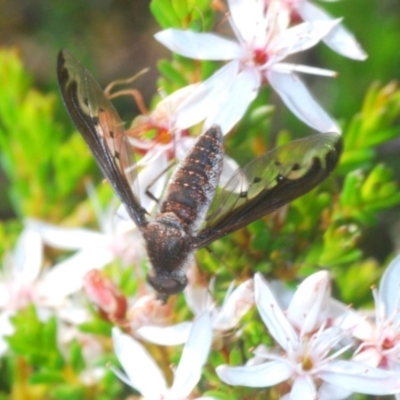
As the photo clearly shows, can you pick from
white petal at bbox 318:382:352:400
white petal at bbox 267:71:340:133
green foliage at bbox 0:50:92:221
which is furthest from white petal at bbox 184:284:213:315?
green foliage at bbox 0:50:92:221

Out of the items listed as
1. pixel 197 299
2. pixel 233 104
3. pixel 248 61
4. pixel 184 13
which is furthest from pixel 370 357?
pixel 184 13

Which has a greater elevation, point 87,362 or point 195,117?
point 195,117

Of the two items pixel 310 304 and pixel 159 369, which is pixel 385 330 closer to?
pixel 310 304

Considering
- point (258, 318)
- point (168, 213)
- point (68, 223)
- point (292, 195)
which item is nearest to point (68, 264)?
point (68, 223)

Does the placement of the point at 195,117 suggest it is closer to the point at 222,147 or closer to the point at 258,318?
the point at 222,147

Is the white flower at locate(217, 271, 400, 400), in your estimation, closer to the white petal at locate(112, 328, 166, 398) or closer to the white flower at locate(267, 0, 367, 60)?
the white petal at locate(112, 328, 166, 398)

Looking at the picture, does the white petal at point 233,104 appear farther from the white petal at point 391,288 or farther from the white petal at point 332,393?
the white petal at point 332,393
